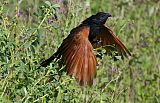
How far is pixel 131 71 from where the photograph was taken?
5426 millimetres

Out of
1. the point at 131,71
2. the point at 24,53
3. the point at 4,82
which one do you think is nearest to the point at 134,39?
the point at 131,71

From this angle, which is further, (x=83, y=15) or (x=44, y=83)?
(x=83, y=15)

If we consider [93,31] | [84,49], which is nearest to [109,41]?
[93,31]

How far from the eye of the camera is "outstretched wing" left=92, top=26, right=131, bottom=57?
13.3 feet

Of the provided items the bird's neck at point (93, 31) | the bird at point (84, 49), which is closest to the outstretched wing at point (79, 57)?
the bird at point (84, 49)

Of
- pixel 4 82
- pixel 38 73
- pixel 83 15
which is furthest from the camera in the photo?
pixel 83 15

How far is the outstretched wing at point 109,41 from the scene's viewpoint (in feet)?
13.3

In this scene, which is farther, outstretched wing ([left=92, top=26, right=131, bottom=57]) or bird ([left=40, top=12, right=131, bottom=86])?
outstretched wing ([left=92, top=26, right=131, bottom=57])

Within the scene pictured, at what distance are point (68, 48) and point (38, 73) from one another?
0.88 feet

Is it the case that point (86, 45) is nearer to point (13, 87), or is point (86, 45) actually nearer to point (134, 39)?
point (13, 87)

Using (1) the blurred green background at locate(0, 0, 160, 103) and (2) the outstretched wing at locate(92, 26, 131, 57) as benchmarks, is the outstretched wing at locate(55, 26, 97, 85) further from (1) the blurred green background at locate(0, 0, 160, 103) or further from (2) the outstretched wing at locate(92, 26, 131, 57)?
(2) the outstretched wing at locate(92, 26, 131, 57)

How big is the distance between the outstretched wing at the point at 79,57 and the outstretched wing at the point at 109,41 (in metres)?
0.37

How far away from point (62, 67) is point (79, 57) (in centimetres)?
12

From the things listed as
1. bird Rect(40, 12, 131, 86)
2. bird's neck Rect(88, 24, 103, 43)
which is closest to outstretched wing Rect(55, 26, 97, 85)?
bird Rect(40, 12, 131, 86)
